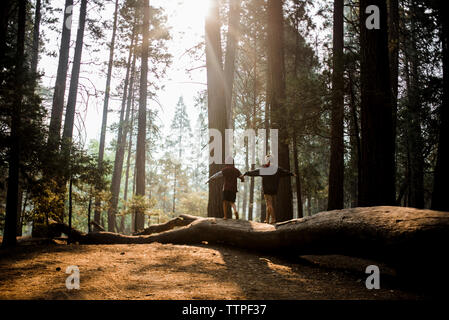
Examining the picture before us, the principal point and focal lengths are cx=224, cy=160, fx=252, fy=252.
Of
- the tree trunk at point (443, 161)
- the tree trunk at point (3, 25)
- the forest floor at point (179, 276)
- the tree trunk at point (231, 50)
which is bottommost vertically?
the forest floor at point (179, 276)

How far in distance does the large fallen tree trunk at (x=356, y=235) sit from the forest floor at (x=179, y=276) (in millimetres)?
398

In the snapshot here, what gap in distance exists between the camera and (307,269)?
502 centimetres

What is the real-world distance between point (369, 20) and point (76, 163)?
348 inches

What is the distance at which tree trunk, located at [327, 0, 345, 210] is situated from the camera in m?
7.62

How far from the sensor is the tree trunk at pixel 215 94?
8922 mm

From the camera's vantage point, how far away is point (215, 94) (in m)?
9.62

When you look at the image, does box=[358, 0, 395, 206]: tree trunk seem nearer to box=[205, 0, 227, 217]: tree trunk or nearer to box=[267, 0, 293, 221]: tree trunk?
box=[267, 0, 293, 221]: tree trunk

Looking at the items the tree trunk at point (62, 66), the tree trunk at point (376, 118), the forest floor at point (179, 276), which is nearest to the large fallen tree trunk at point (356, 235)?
the forest floor at point (179, 276)

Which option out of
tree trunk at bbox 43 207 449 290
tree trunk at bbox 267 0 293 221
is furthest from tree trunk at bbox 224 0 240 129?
tree trunk at bbox 43 207 449 290

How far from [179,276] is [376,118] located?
573cm

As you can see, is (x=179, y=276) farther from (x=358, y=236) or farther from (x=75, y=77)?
(x=75, y=77)

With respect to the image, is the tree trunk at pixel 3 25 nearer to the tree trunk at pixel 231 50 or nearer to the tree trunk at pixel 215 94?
the tree trunk at pixel 215 94

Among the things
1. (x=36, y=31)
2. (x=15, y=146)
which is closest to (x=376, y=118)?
(x=15, y=146)
